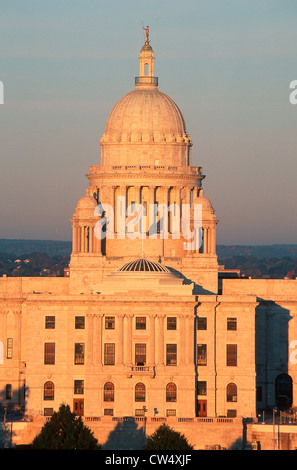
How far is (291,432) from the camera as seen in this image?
199 meters

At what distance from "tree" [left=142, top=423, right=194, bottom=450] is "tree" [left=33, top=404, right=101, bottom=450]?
208 inches

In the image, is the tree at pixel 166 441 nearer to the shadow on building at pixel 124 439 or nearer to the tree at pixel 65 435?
the tree at pixel 65 435

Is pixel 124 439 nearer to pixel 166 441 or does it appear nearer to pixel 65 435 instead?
pixel 65 435

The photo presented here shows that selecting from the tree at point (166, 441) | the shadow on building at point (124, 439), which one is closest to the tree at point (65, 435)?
the tree at point (166, 441)

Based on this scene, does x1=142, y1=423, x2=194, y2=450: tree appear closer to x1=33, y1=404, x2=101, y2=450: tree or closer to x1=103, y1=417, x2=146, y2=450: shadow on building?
x1=33, y1=404, x2=101, y2=450: tree

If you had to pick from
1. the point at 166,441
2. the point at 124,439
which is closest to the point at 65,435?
the point at 166,441

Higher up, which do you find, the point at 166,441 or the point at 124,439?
the point at 124,439

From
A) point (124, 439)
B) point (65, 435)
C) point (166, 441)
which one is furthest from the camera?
point (124, 439)

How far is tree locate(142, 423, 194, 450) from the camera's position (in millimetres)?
180875

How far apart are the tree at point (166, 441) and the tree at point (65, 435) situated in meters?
5.29

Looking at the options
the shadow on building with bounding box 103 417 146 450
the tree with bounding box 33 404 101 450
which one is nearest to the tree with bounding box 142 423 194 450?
the tree with bounding box 33 404 101 450

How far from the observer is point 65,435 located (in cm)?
18475

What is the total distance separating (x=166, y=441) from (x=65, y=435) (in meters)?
10.1
